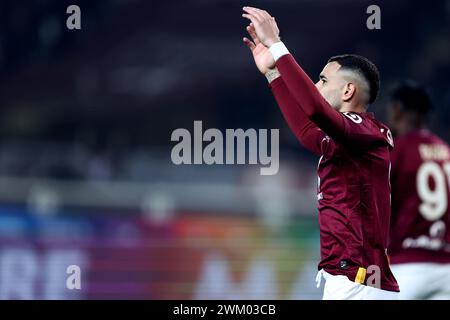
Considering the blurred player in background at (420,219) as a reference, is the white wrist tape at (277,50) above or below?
above

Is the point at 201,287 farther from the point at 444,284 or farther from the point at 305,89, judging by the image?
the point at 305,89

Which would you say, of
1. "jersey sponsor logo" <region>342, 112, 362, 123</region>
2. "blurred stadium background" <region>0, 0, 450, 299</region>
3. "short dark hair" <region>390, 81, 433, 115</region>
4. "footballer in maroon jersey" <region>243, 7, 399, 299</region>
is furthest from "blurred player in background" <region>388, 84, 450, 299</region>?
"blurred stadium background" <region>0, 0, 450, 299</region>

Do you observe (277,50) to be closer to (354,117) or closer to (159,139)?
(354,117)

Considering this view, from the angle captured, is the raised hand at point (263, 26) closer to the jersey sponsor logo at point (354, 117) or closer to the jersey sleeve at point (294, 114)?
the jersey sleeve at point (294, 114)

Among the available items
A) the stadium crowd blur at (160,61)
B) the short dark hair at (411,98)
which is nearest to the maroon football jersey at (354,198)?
the short dark hair at (411,98)

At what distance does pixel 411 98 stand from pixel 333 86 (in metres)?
2.19

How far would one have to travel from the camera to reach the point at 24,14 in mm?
14469

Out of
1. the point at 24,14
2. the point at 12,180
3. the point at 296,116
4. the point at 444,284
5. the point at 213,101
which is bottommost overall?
the point at 444,284

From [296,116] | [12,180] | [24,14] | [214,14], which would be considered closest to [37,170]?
[12,180]

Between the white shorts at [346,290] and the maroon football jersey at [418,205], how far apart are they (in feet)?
6.54

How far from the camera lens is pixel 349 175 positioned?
3.37m

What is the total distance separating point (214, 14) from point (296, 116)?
1236 centimetres

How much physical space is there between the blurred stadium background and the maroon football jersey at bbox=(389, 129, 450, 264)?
2.50m

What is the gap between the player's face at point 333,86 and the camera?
11.4 feet
